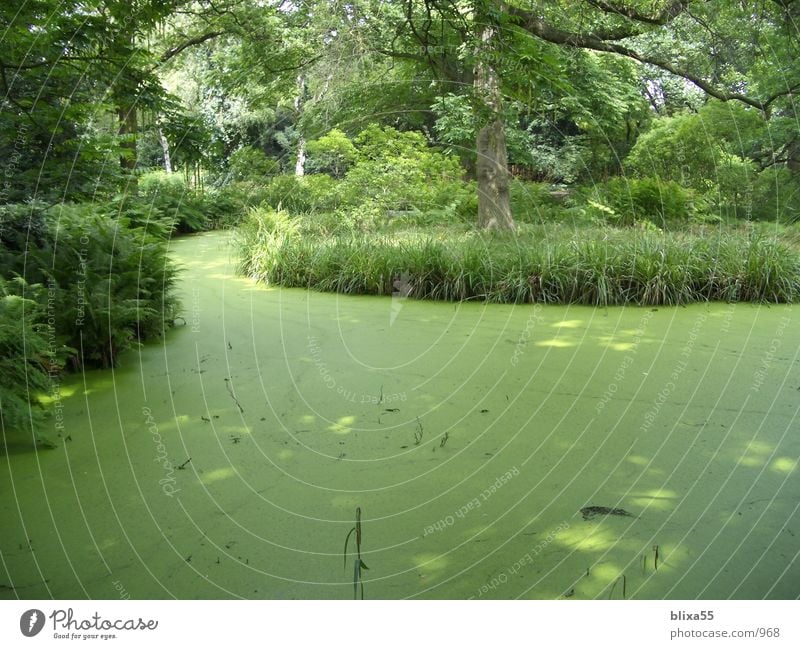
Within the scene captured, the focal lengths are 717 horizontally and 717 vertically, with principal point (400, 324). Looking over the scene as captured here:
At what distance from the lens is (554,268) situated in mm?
6746

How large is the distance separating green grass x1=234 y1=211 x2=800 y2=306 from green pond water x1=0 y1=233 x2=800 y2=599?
4.70 ft

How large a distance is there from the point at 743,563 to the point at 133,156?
150 inches

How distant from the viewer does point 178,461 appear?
9.89 ft

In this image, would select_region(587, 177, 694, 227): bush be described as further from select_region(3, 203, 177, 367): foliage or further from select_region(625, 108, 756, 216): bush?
select_region(3, 203, 177, 367): foliage

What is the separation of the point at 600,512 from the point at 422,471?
2.41 feet

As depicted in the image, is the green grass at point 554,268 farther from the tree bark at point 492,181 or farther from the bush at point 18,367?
the bush at point 18,367

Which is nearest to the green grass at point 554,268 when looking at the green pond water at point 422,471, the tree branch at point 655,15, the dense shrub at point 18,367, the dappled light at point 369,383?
the dappled light at point 369,383

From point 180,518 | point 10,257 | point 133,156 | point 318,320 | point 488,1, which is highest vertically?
point 488,1

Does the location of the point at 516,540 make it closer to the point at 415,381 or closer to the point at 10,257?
the point at 415,381

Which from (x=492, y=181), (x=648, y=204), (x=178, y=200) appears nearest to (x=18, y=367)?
(x=492, y=181)

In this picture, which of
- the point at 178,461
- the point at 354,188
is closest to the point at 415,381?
the point at 178,461

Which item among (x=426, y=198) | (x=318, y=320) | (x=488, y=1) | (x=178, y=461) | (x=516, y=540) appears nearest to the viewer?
(x=516, y=540)

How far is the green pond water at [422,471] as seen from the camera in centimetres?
213

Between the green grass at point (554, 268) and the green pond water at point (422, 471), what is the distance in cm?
143
